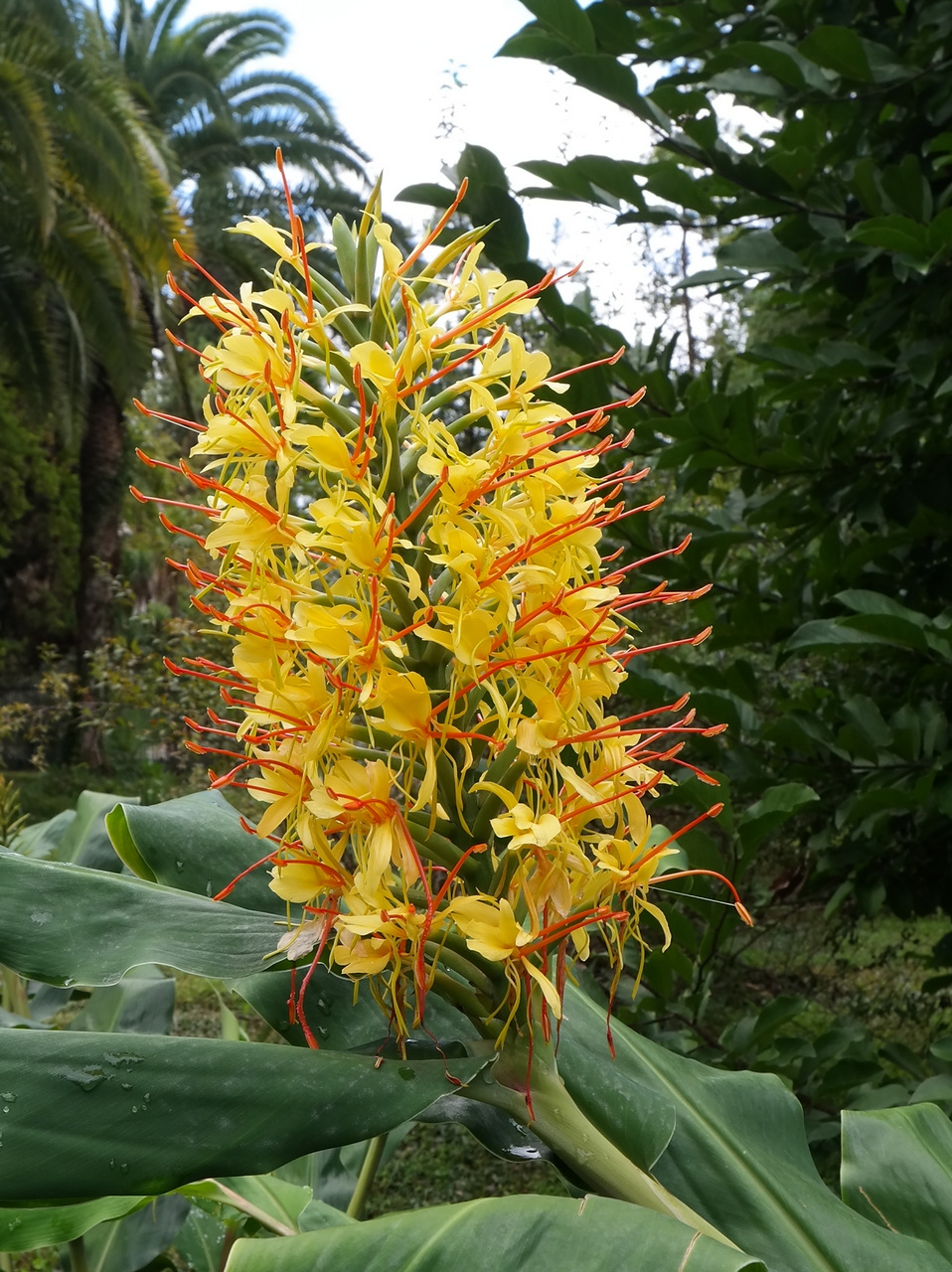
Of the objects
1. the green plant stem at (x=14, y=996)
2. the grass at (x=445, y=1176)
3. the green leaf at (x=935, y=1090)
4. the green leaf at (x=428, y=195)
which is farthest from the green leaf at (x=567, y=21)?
the grass at (x=445, y=1176)

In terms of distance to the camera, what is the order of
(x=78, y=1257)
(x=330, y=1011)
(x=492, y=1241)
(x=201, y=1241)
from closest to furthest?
(x=492, y=1241), (x=330, y=1011), (x=78, y=1257), (x=201, y=1241)

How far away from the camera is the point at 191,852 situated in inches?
51.4

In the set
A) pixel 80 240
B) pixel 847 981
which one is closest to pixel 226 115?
pixel 80 240

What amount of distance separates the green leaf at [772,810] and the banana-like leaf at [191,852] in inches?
37.1

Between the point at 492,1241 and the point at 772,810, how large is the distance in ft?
3.72

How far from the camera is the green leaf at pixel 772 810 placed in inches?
70.2

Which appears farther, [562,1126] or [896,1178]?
[896,1178]

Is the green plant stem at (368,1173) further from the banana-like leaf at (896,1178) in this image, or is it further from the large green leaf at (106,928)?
the banana-like leaf at (896,1178)

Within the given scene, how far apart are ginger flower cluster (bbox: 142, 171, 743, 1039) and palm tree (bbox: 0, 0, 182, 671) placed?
30.8ft

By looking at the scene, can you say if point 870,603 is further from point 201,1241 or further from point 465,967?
point 201,1241

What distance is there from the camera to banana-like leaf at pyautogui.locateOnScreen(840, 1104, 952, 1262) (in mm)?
1342

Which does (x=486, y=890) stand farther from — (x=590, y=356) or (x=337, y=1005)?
(x=590, y=356)

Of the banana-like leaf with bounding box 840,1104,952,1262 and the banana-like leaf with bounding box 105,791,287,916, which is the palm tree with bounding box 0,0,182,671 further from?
the banana-like leaf with bounding box 840,1104,952,1262

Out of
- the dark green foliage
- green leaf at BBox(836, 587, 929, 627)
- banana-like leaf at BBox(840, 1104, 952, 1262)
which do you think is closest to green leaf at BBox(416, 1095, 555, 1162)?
banana-like leaf at BBox(840, 1104, 952, 1262)
